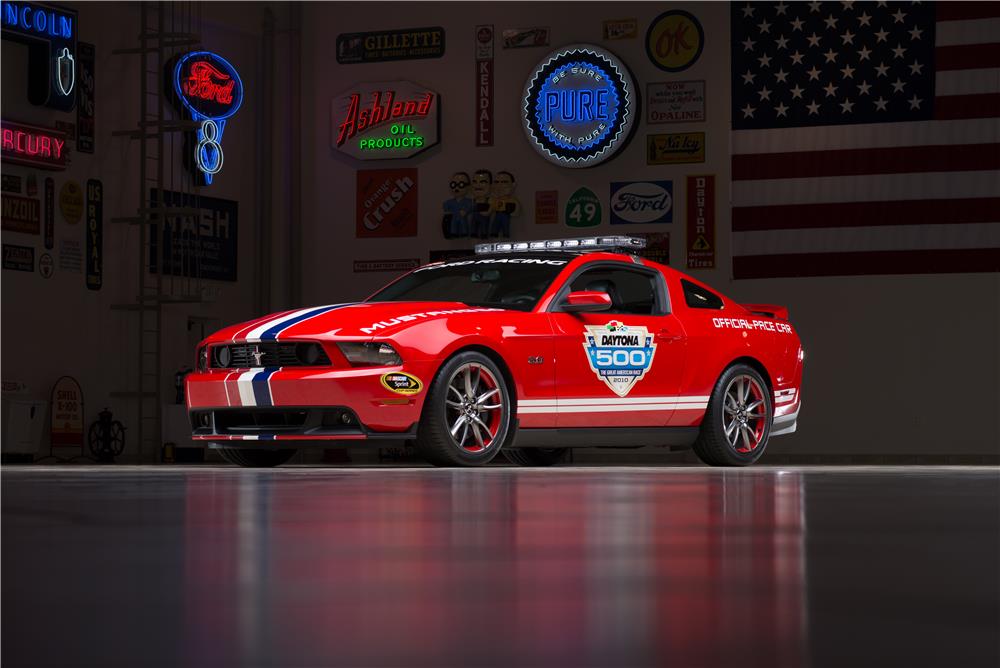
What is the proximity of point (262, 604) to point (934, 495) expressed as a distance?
2905mm

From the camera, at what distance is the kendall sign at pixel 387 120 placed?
21453mm

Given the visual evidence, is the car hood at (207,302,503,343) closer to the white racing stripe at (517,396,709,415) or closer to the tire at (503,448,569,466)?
the white racing stripe at (517,396,709,415)

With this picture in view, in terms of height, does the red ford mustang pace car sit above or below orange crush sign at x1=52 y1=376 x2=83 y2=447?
above

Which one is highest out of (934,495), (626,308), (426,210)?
(426,210)

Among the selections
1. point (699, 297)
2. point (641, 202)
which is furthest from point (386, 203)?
point (699, 297)

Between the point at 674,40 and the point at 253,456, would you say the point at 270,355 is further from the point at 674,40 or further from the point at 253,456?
the point at 674,40

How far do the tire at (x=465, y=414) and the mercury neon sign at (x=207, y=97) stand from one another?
1318 cm

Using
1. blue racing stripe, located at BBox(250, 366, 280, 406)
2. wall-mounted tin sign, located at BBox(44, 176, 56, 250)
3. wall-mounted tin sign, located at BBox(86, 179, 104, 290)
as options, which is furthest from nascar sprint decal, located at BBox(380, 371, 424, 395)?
wall-mounted tin sign, located at BBox(86, 179, 104, 290)

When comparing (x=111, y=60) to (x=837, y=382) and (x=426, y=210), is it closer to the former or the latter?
(x=426, y=210)

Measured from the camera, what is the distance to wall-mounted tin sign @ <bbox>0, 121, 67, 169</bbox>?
1789cm

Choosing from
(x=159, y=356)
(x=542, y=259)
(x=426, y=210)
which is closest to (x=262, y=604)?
(x=542, y=259)

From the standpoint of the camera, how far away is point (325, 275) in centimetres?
2198

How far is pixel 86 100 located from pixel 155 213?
1.65m

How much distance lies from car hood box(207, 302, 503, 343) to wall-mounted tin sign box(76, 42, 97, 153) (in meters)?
12.3
